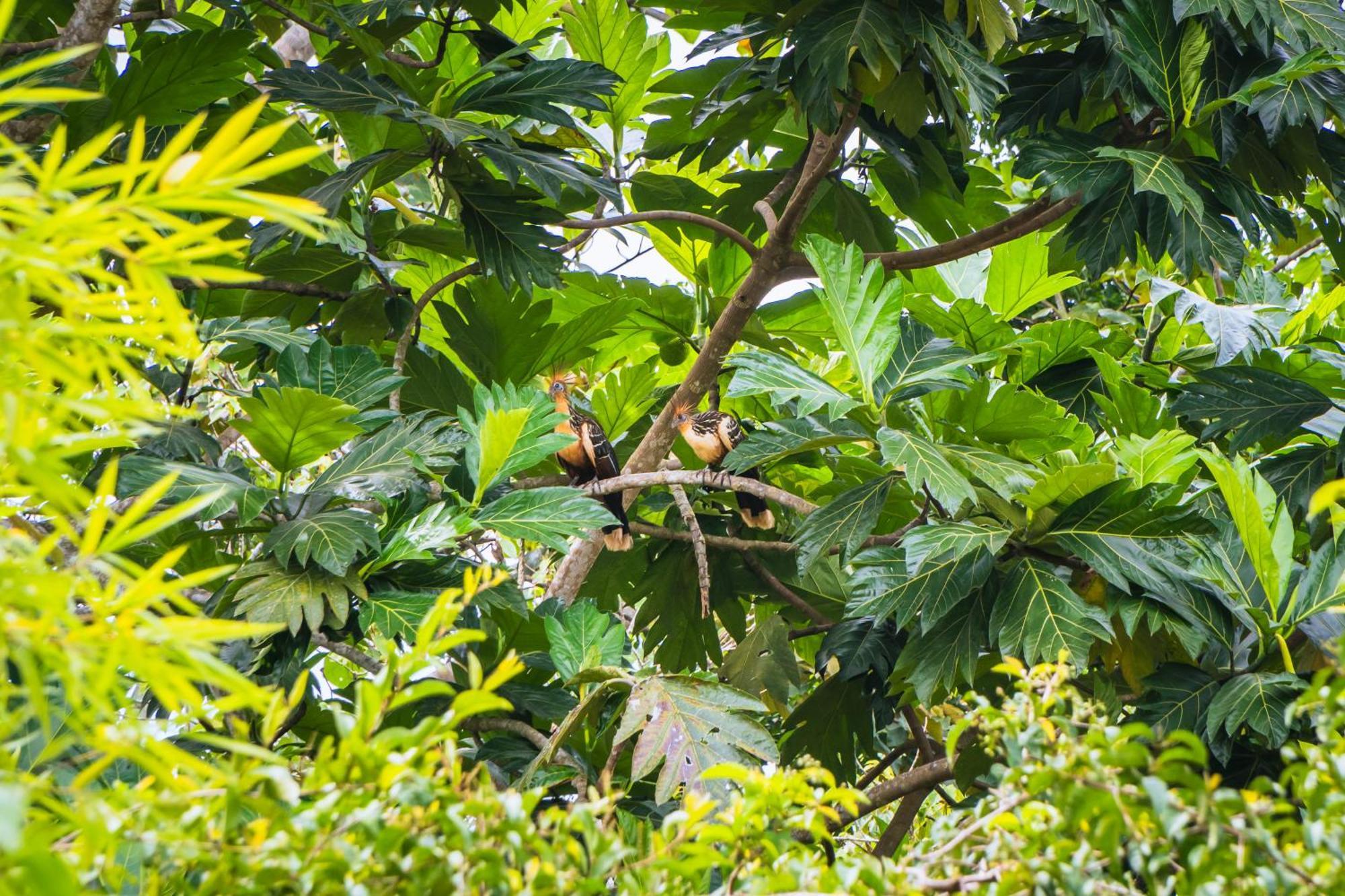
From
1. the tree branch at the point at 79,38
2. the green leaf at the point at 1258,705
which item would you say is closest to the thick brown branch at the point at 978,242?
the green leaf at the point at 1258,705

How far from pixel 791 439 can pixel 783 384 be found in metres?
0.09

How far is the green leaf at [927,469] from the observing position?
1.60m

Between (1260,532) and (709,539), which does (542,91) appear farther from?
(1260,532)

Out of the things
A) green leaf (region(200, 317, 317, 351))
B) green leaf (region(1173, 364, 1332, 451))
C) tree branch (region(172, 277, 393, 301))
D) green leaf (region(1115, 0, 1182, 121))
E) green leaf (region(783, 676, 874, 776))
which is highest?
green leaf (region(1115, 0, 1182, 121))

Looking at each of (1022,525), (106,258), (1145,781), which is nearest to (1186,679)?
(1022,525)

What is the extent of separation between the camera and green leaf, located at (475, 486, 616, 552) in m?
1.71

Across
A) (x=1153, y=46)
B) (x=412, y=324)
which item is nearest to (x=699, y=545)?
(x=412, y=324)

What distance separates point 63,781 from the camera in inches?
40.8

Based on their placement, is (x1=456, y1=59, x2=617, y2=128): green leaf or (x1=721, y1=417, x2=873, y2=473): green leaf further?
(x1=456, y1=59, x2=617, y2=128): green leaf

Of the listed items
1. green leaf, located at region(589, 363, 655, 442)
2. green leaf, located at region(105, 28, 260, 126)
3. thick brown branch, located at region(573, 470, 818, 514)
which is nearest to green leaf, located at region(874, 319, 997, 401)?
thick brown branch, located at region(573, 470, 818, 514)

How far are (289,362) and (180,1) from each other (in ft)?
5.73

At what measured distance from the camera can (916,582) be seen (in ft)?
5.71

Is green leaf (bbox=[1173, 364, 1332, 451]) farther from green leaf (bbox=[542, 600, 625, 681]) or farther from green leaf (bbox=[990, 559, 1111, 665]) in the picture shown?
green leaf (bbox=[542, 600, 625, 681])

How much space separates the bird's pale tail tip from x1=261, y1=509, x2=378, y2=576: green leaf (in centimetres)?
108
